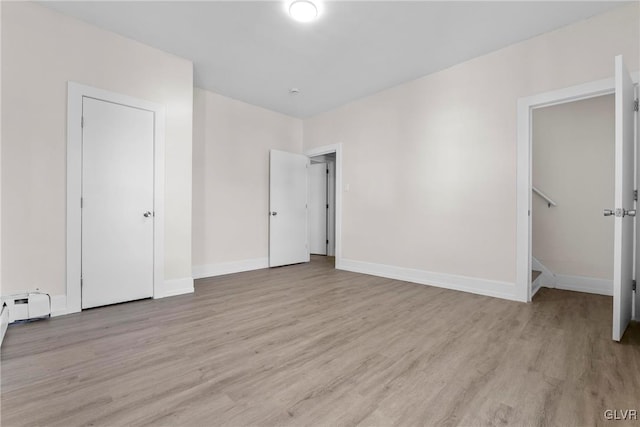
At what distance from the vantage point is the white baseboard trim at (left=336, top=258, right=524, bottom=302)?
3.02 metres

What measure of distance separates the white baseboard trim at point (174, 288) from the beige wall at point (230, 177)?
2.51 feet

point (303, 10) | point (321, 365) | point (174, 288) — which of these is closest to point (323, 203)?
point (174, 288)

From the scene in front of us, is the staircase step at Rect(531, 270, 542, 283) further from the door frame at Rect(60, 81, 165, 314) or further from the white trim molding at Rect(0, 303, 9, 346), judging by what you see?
the white trim molding at Rect(0, 303, 9, 346)

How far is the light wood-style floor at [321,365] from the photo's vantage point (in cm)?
126

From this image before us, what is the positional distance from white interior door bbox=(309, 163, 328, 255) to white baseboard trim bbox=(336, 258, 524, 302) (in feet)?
6.27

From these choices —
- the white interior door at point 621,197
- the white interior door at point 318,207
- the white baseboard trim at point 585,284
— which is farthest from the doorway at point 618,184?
the white interior door at point 318,207

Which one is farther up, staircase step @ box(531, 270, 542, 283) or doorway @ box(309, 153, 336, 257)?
doorway @ box(309, 153, 336, 257)

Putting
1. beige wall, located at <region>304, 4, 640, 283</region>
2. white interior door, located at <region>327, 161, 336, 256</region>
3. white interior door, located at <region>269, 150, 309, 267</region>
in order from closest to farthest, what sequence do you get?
beige wall, located at <region>304, 4, 640, 283</region>, white interior door, located at <region>269, 150, 309, 267</region>, white interior door, located at <region>327, 161, 336, 256</region>

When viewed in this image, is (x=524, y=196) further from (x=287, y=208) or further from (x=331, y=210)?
(x=331, y=210)

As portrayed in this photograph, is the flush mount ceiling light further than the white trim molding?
Yes

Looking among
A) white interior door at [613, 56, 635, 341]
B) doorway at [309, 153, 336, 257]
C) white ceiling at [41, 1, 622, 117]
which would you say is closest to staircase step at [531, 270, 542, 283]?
white interior door at [613, 56, 635, 341]

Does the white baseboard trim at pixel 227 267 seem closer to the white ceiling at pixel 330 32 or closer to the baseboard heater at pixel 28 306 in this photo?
the baseboard heater at pixel 28 306

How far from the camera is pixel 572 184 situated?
3.56 m

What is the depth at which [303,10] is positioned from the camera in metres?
2.38
